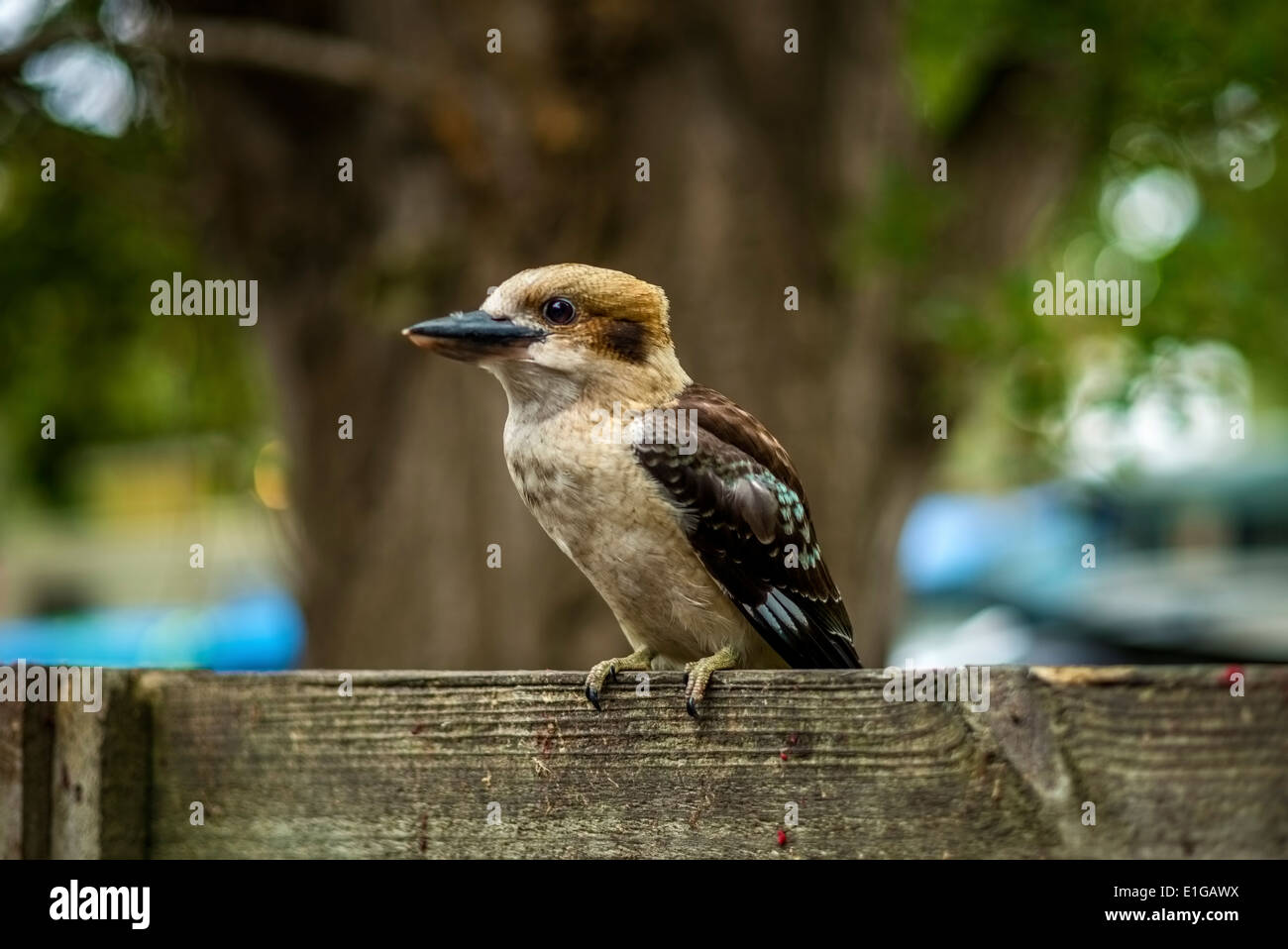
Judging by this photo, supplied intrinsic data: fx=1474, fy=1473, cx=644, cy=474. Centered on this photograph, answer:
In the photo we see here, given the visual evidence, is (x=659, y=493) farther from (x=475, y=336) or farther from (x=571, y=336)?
(x=475, y=336)

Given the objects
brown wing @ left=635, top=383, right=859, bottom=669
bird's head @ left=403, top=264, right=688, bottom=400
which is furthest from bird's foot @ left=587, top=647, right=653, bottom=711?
bird's head @ left=403, top=264, right=688, bottom=400

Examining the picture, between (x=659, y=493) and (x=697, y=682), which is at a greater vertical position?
(x=659, y=493)

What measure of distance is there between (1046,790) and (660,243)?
13.0 ft

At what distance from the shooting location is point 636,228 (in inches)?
214

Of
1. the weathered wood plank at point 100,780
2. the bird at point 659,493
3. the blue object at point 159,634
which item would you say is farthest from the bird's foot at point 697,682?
the blue object at point 159,634

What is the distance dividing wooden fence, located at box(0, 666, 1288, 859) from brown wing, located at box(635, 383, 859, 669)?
1.23 ft

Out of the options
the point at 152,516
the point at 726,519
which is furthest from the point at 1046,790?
the point at 152,516

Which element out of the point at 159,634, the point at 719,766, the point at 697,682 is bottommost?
the point at 719,766

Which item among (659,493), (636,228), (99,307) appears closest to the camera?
(659,493)

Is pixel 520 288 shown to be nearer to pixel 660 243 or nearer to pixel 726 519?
pixel 726 519

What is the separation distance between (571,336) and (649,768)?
2.18 feet

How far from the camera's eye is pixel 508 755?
6.64ft

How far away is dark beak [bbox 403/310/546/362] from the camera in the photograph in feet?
6.28

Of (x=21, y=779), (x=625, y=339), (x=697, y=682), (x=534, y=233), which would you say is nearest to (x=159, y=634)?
(x=534, y=233)
